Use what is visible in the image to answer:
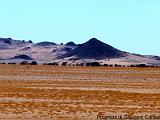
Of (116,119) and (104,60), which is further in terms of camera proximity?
(104,60)

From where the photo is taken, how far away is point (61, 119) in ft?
72.7

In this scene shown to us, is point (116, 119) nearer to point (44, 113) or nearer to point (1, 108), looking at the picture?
point (44, 113)

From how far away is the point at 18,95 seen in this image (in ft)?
115

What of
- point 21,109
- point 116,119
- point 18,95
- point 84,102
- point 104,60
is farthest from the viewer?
point 104,60

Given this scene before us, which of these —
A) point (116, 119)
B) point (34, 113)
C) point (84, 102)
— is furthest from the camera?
point (84, 102)

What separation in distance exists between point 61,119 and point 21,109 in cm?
442

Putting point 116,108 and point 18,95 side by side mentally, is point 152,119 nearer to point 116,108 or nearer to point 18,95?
point 116,108

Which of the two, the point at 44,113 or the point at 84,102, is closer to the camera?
the point at 44,113

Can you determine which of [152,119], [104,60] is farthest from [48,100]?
[104,60]

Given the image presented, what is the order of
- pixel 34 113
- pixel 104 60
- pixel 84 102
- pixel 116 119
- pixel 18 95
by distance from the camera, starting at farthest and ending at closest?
1. pixel 104 60
2. pixel 18 95
3. pixel 84 102
4. pixel 34 113
5. pixel 116 119

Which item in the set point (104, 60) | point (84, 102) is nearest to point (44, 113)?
point (84, 102)

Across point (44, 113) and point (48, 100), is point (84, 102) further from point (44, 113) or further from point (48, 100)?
point (44, 113)

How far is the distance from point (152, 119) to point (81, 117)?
3.41 m

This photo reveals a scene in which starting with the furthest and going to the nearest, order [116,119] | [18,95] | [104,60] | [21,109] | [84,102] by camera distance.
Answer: [104,60]
[18,95]
[84,102]
[21,109]
[116,119]
